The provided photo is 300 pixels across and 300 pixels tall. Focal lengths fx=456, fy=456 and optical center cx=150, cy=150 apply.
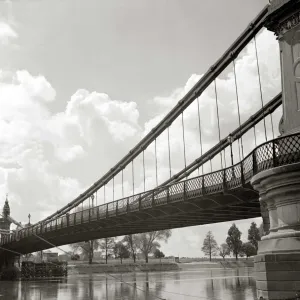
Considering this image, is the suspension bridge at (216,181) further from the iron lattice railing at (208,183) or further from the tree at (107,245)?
the tree at (107,245)

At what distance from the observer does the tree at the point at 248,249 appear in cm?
13649

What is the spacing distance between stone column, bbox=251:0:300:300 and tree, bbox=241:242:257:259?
12184cm

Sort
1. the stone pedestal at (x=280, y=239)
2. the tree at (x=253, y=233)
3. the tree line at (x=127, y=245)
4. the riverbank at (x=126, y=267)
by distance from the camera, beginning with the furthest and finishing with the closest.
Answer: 1. the tree at (x=253, y=233)
2. the tree line at (x=127, y=245)
3. the riverbank at (x=126, y=267)
4. the stone pedestal at (x=280, y=239)

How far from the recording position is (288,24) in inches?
801

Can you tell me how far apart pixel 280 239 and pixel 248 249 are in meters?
126

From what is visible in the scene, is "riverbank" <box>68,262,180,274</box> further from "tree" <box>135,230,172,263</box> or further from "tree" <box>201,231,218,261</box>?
"tree" <box>201,231,218,261</box>

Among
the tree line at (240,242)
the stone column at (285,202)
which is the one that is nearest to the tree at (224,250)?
the tree line at (240,242)

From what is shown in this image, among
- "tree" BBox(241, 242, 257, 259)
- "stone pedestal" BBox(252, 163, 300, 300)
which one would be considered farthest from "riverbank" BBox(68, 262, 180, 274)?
"stone pedestal" BBox(252, 163, 300, 300)

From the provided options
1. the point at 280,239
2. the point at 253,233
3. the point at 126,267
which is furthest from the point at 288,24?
the point at 253,233

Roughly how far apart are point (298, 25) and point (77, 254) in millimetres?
111539

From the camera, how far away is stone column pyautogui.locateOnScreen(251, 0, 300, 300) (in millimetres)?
15734

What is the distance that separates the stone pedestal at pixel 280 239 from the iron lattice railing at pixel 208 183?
661 millimetres

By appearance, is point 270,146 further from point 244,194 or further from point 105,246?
point 105,246

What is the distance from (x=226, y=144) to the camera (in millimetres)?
43406
